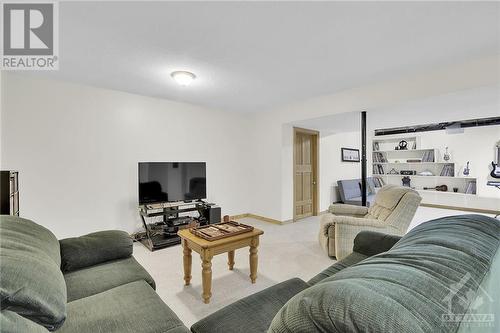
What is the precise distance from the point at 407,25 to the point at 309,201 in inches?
162

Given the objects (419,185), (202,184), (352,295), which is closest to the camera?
(352,295)

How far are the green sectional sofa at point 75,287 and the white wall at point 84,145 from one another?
1.94m

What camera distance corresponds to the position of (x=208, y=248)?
208 centimetres

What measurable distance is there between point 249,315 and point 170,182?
10.0ft

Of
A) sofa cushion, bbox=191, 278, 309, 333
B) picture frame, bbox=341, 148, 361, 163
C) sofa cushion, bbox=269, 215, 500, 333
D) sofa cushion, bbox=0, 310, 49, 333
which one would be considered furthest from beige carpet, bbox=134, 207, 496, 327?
picture frame, bbox=341, 148, 361, 163

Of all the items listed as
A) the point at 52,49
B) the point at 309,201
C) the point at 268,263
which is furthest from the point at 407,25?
the point at 309,201

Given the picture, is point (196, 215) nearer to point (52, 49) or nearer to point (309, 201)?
point (309, 201)

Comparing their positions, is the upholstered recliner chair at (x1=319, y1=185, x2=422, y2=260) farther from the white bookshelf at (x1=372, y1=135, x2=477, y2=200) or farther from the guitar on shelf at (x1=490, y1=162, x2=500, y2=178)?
the white bookshelf at (x1=372, y1=135, x2=477, y2=200)

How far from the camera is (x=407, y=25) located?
2012 mm

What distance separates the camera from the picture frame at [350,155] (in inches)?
257

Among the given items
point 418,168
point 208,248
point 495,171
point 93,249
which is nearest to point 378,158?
point 418,168

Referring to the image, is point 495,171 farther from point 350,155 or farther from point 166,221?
point 166,221

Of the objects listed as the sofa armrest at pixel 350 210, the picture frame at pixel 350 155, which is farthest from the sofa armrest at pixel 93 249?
the picture frame at pixel 350 155

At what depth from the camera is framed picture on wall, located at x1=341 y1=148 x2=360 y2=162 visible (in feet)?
21.4
